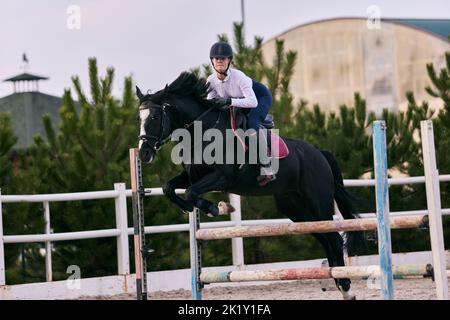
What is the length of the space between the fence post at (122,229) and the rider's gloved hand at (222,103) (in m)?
2.98

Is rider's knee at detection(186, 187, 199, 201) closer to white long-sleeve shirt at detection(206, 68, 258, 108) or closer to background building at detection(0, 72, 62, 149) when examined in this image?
white long-sleeve shirt at detection(206, 68, 258, 108)

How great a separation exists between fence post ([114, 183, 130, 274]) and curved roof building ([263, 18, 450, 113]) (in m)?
20.2

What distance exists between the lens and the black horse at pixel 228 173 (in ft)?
26.7

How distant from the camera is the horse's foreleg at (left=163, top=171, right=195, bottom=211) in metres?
8.12

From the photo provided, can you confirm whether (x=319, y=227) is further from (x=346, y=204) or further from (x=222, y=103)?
(x=346, y=204)

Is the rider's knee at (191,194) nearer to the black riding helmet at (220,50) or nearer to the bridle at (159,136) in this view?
the bridle at (159,136)

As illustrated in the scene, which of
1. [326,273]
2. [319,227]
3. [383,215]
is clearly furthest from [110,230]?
[383,215]

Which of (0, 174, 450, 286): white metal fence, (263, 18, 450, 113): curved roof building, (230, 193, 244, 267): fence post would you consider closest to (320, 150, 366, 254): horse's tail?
(0, 174, 450, 286): white metal fence

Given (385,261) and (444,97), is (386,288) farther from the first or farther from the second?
(444,97)

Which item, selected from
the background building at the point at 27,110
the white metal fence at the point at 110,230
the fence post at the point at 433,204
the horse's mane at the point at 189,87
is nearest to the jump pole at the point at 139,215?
the horse's mane at the point at 189,87

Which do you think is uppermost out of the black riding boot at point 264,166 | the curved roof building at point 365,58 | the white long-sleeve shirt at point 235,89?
the curved roof building at point 365,58

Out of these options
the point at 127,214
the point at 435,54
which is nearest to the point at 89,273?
the point at 127,214
